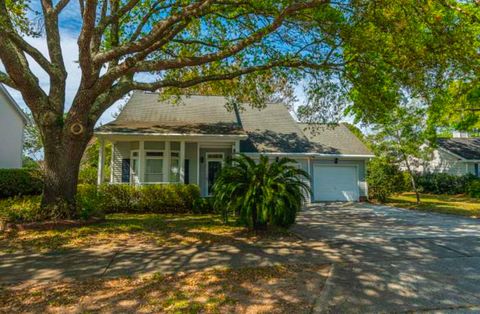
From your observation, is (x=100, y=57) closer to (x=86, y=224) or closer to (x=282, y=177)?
(x=86, y=224)

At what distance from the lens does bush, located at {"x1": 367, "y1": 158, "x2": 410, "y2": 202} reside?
16.7 metres

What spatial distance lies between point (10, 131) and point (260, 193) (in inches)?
753

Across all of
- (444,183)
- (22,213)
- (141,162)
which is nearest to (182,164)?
(141,162)

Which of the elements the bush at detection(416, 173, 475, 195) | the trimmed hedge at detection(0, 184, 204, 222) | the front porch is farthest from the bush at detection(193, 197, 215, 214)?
the bush at detection(416, 173, 475, 195)

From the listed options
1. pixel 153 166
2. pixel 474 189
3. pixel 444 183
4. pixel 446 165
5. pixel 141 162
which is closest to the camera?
pixel 141 162

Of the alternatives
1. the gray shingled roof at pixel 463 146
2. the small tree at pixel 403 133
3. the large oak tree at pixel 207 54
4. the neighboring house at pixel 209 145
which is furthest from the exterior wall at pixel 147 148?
the gray shingled roof at pixel 463 146

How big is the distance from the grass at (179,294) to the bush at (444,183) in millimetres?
23255

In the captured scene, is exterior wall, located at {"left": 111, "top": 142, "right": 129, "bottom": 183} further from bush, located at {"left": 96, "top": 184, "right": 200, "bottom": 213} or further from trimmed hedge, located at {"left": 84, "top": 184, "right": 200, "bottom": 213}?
bush, located at {"left": 96, "top": 184, "right": 200, "bottom": 213}

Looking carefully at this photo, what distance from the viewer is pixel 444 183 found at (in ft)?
76.8

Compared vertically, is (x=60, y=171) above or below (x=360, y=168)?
below

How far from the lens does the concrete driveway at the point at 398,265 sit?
3750 mm

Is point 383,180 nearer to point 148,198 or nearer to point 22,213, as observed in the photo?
point 148,198

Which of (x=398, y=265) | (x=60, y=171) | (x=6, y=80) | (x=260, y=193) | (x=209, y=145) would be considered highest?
(x=6, y=80)

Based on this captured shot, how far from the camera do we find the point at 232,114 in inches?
649
